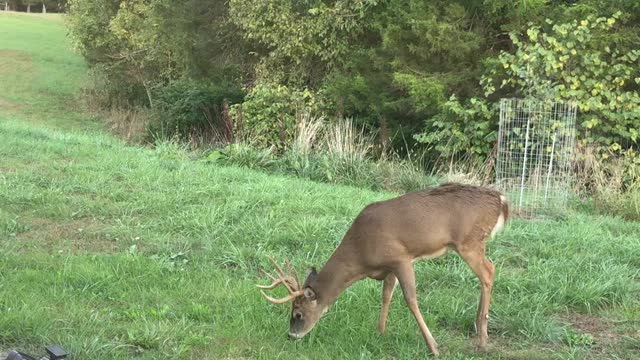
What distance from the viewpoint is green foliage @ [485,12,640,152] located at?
1146cm

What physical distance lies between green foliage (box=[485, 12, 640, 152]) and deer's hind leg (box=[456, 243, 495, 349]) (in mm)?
7733

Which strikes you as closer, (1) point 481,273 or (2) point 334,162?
(1) point 481,273

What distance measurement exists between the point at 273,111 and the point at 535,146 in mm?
7390

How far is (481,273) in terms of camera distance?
14.0 ft

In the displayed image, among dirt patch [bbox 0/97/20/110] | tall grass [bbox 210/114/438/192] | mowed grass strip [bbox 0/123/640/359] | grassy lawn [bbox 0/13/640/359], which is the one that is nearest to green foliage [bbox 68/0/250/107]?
dirt patch [bbox 0/97/20/110]

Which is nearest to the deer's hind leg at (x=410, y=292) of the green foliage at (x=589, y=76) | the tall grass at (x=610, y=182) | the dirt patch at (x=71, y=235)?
the dirt patch at (x=71, y=235)

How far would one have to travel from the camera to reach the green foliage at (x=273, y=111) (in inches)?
633

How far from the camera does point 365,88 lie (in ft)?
50.6

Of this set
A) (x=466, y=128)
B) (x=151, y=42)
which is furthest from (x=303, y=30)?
(x=151, y=42)

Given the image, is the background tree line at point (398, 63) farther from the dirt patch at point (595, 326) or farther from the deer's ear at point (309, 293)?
the deer's ear at point (309, 293)

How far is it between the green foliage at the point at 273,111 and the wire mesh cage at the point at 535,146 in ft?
19.3

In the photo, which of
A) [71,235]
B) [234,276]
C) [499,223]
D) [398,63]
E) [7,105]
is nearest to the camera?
[499,223]

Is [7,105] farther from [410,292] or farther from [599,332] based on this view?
Result: [599,332]

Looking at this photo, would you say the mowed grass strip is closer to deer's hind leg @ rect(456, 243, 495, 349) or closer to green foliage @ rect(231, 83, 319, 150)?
deer's hind leg @ rect(456, 243, 495, 349)
